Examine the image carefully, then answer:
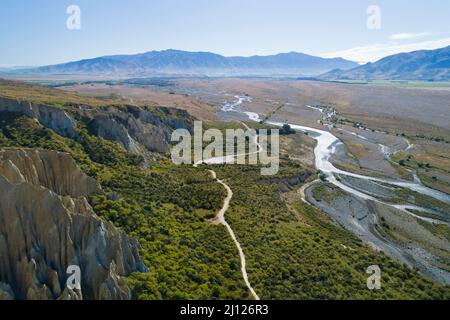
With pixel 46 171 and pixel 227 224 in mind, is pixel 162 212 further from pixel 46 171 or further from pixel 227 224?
pixel 46 171

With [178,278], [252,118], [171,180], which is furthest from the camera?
[252,118]

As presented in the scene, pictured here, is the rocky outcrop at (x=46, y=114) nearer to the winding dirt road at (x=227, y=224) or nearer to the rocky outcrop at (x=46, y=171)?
the winding dirt road at (x=227, y=224)

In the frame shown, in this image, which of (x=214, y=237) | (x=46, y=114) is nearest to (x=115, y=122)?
(x=46, y=114)

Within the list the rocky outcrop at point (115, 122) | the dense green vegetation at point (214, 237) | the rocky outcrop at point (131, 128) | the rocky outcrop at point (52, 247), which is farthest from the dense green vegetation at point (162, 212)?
the rocky outcrop at point (131, 128)
